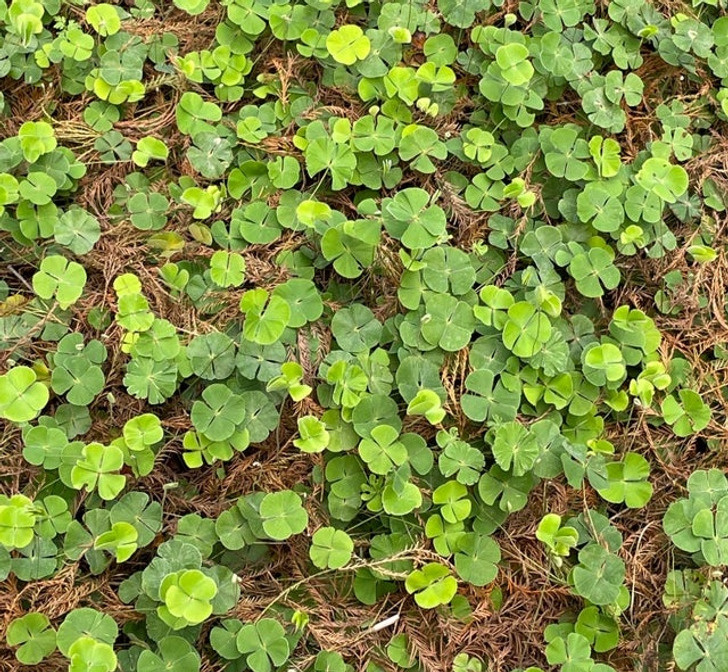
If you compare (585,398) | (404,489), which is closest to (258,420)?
(404,489)

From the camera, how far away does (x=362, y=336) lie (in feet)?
7.83

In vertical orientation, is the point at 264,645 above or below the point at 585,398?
below

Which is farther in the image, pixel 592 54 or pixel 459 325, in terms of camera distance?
pixel 592 54

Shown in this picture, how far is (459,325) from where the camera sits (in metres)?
2.40


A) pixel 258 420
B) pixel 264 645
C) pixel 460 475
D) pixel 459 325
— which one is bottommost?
pixel 264 645

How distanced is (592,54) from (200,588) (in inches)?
99.1

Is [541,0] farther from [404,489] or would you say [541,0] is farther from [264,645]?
[264,645]

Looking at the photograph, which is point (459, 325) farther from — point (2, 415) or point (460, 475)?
point (2, 415)

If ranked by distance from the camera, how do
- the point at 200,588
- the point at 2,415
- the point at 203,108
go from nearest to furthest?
1. the point at 200,588
2. the point at 2,415
3. the point at 203,108

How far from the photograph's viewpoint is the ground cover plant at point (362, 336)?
7.10 feet

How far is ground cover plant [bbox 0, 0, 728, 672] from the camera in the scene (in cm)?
216

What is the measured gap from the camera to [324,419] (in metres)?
2.29

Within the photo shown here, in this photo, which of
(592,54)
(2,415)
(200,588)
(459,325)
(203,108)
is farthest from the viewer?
(592,54)

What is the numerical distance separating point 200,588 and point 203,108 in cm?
174
